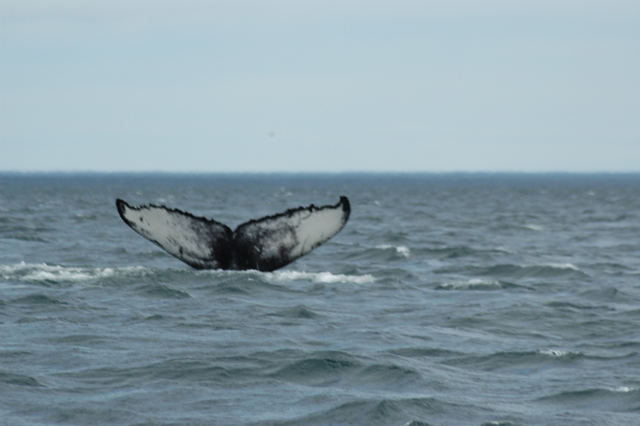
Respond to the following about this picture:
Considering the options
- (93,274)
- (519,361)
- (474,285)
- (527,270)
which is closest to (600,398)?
(519,361)

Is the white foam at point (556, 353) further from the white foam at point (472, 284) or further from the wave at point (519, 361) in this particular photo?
the white foam at point (472, 284)

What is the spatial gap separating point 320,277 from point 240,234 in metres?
4.86

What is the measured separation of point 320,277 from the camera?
57.5 ft

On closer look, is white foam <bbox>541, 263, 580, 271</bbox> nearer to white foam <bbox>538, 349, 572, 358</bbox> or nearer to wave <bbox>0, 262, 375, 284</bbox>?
wave <bbox>0, 262, 375, 284</bbox>

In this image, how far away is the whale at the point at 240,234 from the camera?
39.1ft

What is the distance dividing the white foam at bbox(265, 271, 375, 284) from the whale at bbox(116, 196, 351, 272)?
11.2 ft

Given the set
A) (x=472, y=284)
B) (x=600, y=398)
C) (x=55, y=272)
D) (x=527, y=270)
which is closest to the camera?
(x=600, y=398)

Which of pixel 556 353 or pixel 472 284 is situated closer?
pixel 556 353

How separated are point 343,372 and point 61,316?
4.80m

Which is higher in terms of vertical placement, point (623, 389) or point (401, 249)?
point (623, 389)

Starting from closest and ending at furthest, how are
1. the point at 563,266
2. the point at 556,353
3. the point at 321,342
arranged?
the point at 556,353
the point at 321,342
the point at 563,266

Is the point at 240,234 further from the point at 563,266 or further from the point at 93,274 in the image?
the point at 563,266

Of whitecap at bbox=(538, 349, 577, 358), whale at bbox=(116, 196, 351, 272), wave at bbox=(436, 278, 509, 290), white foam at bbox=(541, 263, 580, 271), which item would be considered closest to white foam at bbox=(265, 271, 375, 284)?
wave at bbox=(436, 278, 509, 290)

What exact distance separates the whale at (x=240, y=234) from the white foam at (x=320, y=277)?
3.42 meters
